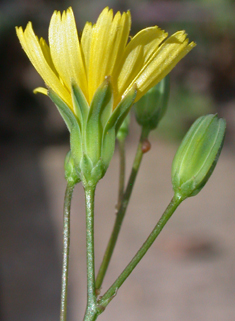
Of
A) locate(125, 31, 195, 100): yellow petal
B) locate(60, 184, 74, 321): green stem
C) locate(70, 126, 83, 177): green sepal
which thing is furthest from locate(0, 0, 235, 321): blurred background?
locate(125, 31, 195, 100): yellow petal

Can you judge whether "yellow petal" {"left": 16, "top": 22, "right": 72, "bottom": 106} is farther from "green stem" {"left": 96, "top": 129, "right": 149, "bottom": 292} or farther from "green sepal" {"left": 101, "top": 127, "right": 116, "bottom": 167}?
"green stem" {"left": 96, "top": 129, "right": 149, "bottom": 292}

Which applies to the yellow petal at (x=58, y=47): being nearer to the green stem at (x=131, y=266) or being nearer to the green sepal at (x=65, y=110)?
the green sepal at (x=65, y=110)

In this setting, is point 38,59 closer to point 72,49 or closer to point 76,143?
point 72,49

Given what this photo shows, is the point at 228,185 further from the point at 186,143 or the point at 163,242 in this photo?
the point at 186,143

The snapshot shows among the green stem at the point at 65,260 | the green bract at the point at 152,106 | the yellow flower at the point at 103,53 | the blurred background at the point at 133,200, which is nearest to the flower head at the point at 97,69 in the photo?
the yellow flower at the point at 103,53

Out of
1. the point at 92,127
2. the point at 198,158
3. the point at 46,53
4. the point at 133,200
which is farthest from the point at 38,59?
the point at 133,200
